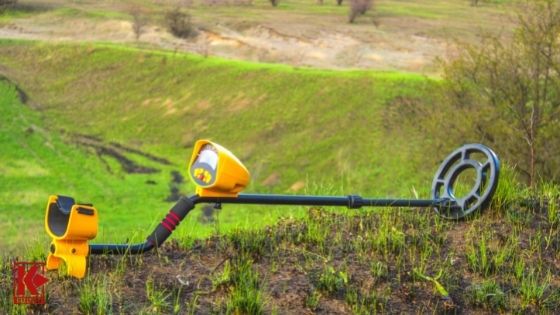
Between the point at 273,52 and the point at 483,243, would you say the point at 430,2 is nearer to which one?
the point at 273,52

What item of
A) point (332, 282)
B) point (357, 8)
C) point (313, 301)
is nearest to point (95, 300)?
point (313, 301)

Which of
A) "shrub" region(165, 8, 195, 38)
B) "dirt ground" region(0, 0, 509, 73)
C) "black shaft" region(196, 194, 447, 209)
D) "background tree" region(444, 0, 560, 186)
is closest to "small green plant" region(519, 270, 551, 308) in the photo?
"black shaft" region(196, 194, 447, 209)

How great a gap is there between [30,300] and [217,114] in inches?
1272

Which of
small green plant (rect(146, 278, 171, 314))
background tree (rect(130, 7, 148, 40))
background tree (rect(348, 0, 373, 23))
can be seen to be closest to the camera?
small green plant (rect(146, 278, 171, 314))

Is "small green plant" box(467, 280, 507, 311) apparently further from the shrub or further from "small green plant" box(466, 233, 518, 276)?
the shrub

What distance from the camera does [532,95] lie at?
22031mm

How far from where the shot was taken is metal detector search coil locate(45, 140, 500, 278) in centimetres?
327

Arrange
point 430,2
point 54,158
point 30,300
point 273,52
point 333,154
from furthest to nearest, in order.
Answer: point 430,2 < point 273,52 < point 54,158 < point 333,154 < point 30,300

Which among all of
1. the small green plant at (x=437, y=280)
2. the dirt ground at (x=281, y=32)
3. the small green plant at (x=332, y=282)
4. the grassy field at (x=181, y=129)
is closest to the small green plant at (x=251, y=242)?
the small green plant at (x=332, y=282)

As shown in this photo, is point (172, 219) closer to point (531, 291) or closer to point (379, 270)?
point (379, 270)

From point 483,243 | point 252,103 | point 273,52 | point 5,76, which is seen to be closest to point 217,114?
point 252,103

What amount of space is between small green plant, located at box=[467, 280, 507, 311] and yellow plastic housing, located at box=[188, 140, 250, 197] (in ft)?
3.80

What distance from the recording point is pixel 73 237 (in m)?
3.25

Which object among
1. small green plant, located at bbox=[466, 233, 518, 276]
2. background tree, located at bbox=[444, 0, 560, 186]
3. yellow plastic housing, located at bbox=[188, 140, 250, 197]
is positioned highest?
background tree, located at bbox=[444, 0, 560, 186]
